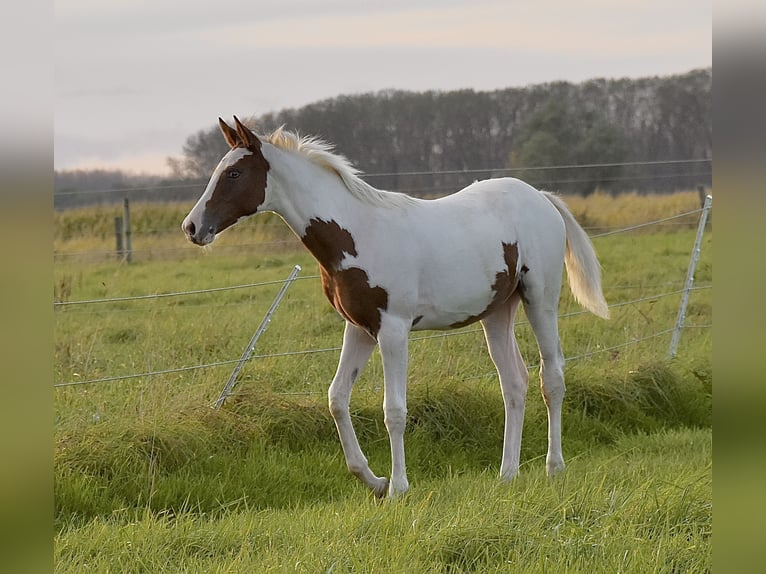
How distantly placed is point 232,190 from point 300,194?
406 millimetres

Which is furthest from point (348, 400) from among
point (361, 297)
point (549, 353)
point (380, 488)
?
point (549, 353)

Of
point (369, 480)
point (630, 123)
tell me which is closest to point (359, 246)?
point (369, 480)

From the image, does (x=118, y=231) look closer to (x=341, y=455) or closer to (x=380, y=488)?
(x=341, y=455)

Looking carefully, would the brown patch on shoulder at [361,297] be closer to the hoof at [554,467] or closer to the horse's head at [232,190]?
the horse's head at [232,190]

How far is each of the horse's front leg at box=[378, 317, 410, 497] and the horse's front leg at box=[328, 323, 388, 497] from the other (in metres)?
0.16

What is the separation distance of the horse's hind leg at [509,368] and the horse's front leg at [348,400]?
0.93m

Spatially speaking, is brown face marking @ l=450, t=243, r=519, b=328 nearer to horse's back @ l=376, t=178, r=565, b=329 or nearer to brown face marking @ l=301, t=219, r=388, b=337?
horse's back @ l=376, t=178, r=565, b=329

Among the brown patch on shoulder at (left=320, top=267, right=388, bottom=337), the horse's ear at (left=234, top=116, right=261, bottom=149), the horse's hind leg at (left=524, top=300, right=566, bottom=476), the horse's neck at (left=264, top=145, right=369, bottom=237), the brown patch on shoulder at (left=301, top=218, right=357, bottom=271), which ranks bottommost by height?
the horse's hind leg at (left=524, top=300, right=566, bottom=476)

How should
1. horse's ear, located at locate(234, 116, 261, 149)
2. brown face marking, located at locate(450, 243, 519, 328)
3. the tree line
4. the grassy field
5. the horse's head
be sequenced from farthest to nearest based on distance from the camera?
the tree line
brown face marking, located at locate(450, 243, 519, 328)
horse's ear, located at locate(234, 116, 261, 149)
the horse's head
the grassy field

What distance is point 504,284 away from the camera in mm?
5281

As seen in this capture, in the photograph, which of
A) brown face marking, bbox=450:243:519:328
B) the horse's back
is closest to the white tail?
the horse's back

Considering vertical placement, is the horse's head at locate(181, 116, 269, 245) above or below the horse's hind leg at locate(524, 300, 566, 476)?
above

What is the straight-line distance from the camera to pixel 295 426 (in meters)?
5.87

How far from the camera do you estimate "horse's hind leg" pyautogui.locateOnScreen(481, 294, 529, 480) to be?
18.0 feet
